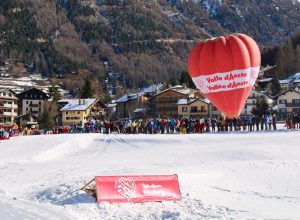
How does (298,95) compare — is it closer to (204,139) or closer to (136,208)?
(204,139)

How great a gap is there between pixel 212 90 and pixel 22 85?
171 m

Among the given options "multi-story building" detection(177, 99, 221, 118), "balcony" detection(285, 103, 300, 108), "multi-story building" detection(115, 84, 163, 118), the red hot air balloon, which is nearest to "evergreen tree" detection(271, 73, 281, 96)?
"multi-story building" detection(177, 99, 221, 118)

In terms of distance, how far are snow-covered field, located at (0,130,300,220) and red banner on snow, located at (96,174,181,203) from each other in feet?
1.15

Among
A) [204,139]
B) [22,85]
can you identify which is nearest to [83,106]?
[204,139]

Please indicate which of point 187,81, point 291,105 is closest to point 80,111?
point 187,81

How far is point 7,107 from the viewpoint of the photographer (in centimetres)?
11250

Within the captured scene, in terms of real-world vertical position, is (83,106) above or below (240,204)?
above

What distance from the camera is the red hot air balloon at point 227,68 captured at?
24.6 m

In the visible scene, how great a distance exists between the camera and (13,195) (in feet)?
66.6

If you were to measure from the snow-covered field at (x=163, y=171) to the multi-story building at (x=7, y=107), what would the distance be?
77039 mm

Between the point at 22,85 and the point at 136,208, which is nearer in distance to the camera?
the point at 136,208

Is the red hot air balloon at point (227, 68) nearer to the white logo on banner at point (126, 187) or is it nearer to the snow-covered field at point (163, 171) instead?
the snow-covered field at point (163, 171)

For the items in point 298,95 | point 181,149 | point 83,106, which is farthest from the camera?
point 83,106

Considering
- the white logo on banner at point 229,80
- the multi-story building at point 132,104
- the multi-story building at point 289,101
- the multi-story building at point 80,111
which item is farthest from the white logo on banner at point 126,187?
the multi-story building at point 132,104
